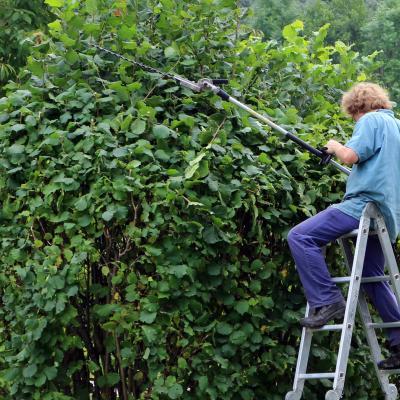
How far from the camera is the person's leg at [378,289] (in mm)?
6086

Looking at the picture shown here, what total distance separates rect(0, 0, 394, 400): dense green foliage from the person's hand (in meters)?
0.20

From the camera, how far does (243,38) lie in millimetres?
Answer: 6742

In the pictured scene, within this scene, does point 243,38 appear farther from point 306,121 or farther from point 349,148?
point 349,148

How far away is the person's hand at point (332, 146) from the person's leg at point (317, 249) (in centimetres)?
35

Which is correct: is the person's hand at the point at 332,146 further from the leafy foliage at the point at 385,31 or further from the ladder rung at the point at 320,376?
the leafy foliage at the point at 385,31

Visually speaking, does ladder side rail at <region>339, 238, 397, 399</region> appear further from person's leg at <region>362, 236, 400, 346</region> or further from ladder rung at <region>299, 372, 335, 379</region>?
ladder rung at <region>299, 372, 335, 379</region>

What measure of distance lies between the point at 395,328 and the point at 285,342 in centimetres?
71

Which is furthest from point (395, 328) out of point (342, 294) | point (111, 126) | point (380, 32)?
point (380, 32)

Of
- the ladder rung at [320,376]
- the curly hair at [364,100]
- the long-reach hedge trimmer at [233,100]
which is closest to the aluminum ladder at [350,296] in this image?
the ladder rung at [320,376]

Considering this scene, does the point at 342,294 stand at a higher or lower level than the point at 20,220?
lower

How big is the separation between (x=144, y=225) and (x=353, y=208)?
1.23 metres

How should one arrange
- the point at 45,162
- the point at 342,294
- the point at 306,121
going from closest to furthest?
the point at 45,162 → the point at 342,294 → the point at 306,121

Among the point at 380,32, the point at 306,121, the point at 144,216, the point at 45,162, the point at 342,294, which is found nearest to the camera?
the point at 144,216

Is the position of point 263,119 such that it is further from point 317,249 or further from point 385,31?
point 385,31
